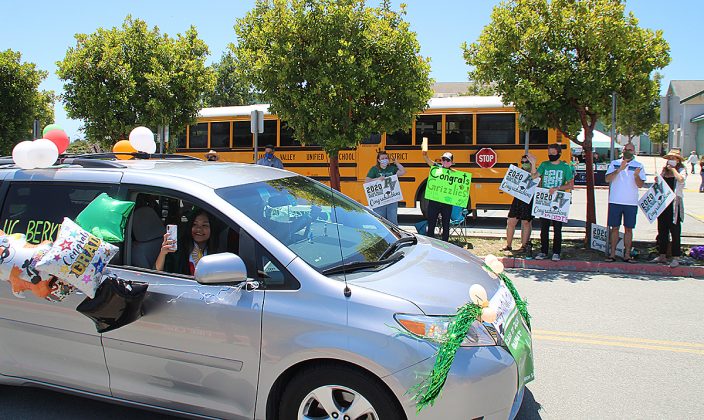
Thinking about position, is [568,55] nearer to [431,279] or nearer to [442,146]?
[442,146]

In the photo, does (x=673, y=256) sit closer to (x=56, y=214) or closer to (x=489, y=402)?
(x=489, y=402)

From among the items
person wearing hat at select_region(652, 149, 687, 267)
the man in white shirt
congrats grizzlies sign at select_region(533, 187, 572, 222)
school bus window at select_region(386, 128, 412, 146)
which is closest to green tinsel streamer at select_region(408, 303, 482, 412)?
congrats grizzlies sign at select_region(533, 187, 572, 222)

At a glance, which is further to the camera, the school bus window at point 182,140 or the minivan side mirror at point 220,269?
the school bus window at point 182,140

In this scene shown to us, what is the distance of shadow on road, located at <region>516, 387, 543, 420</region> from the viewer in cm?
389

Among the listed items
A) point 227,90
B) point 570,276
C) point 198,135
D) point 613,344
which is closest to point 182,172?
point 613,344

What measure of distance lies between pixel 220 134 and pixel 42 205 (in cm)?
1244

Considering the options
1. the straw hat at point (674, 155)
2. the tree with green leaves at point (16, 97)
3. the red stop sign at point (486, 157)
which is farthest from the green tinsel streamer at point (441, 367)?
the tree with green leaves at point (16, 97)

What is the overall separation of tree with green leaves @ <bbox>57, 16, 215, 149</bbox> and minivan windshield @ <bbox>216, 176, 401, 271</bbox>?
10.1m

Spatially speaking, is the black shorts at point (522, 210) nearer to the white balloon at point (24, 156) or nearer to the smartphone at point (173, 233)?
the smartphone at point (173, 233)

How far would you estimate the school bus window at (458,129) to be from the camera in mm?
14016

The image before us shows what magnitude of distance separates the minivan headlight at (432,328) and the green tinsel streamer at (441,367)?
1.3 inches

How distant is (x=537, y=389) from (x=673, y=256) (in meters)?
6.16

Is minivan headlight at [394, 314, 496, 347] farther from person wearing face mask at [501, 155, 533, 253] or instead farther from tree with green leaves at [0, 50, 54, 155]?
tree with green leaves at [0, 50, 54, 155]

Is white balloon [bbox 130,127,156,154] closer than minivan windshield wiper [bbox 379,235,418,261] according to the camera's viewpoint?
No
